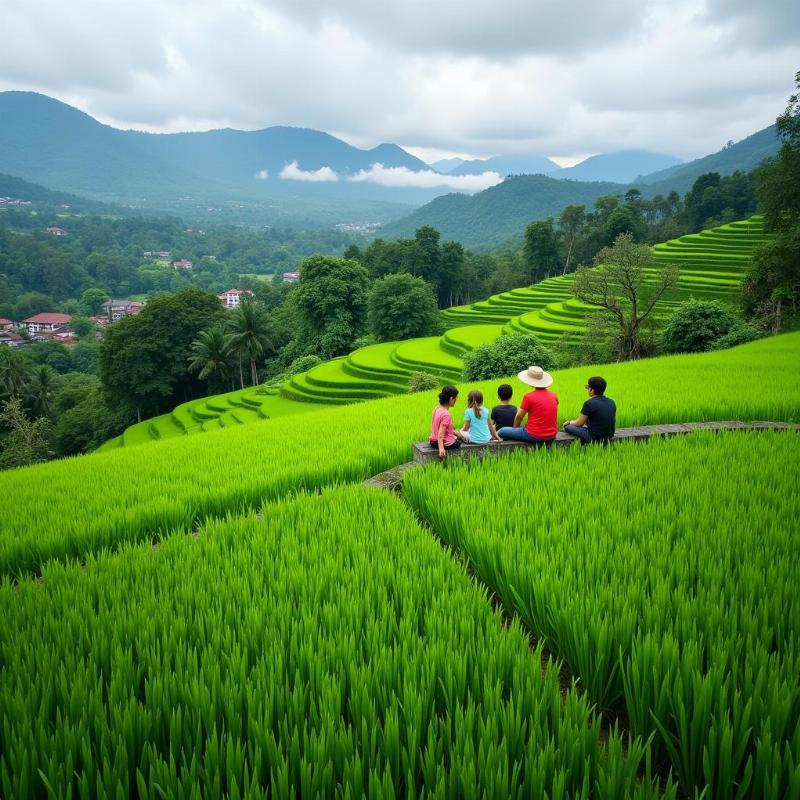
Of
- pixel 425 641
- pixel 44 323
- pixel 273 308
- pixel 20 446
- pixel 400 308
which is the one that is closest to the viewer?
pixel 425 641

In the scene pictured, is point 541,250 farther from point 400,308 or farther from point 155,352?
point 155,352

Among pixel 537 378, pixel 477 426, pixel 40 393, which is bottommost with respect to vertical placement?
pixel 40 393

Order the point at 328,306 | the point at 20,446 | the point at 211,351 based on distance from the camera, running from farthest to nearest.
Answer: the point at 328,306, the point at 211,351, the point at 20,446

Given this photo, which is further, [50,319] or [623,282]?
[50,319]

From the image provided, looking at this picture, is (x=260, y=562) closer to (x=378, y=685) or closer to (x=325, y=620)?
(x=325, y=620)

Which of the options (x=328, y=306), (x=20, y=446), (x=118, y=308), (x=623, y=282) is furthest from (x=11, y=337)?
(x=623, y=282)

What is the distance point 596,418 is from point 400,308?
37087 millimetres

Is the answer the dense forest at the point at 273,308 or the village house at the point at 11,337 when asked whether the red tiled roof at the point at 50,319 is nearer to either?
the dense forest at the point at 273,308

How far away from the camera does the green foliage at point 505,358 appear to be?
19016 mm

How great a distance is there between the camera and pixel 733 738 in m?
1.72

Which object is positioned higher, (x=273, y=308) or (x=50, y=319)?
(x=50, y=319)

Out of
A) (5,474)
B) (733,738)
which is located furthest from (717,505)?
(5,474)

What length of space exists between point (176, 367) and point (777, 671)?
4306 centimetres

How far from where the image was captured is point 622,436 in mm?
6523
